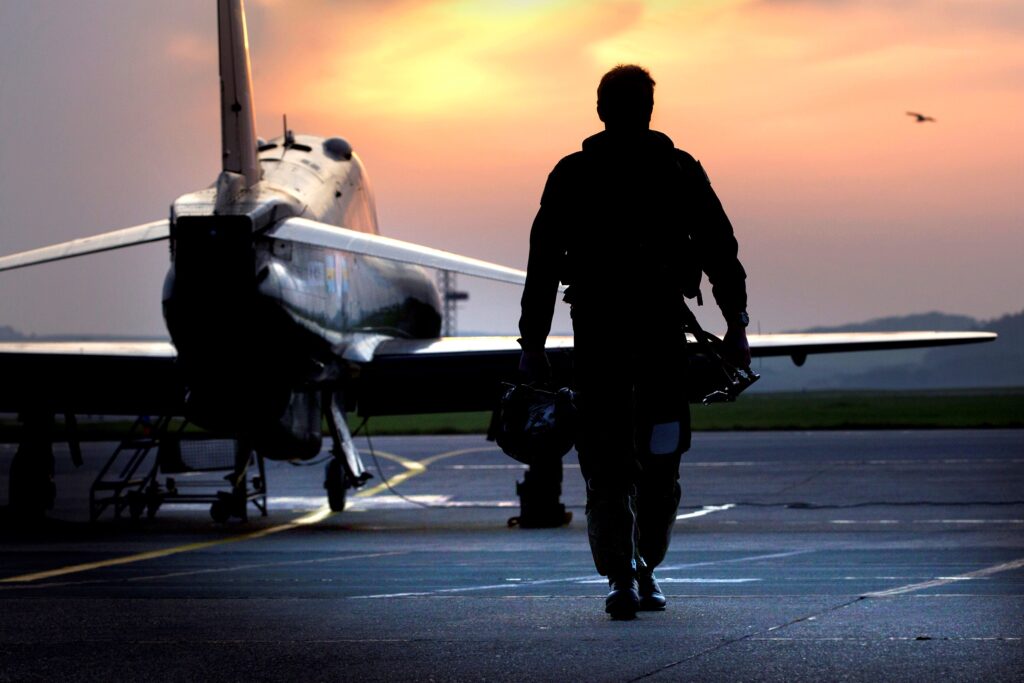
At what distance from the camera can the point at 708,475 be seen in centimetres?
2647

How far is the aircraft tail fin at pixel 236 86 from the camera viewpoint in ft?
55.9

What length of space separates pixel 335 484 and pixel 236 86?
4.81m

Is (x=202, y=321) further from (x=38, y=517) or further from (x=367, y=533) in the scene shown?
(x=38, y=517)

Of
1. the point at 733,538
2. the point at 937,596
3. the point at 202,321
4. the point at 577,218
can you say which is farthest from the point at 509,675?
the point at 202,321

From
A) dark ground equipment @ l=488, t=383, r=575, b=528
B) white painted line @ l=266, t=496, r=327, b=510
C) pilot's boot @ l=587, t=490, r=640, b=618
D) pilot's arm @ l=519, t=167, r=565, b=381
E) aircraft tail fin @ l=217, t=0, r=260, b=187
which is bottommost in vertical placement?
white painted line @ l=266, t=496, r=327, b=510

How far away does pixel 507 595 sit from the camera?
26.9ft

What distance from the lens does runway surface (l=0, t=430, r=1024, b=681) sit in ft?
17.7

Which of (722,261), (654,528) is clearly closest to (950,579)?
(654,528)

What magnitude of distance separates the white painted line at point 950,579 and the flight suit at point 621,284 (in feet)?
6.23

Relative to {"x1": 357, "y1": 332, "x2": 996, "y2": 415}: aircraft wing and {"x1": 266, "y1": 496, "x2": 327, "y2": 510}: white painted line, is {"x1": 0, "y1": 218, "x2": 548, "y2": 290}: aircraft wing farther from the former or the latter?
{"x1": 266, "y1": 496, "x2": 327, "y2": 510}: white painted line

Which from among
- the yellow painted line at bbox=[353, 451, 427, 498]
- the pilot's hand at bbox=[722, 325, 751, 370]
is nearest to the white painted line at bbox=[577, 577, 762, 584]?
the pilot's hand at bbox=[722, 325, 751, 370]

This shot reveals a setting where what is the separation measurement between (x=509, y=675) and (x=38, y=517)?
14621 millimetres

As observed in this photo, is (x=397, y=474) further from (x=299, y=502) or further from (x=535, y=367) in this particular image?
(x=535, y=367)

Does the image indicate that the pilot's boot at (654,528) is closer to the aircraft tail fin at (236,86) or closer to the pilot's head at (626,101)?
the pilot's head at (626,101)
